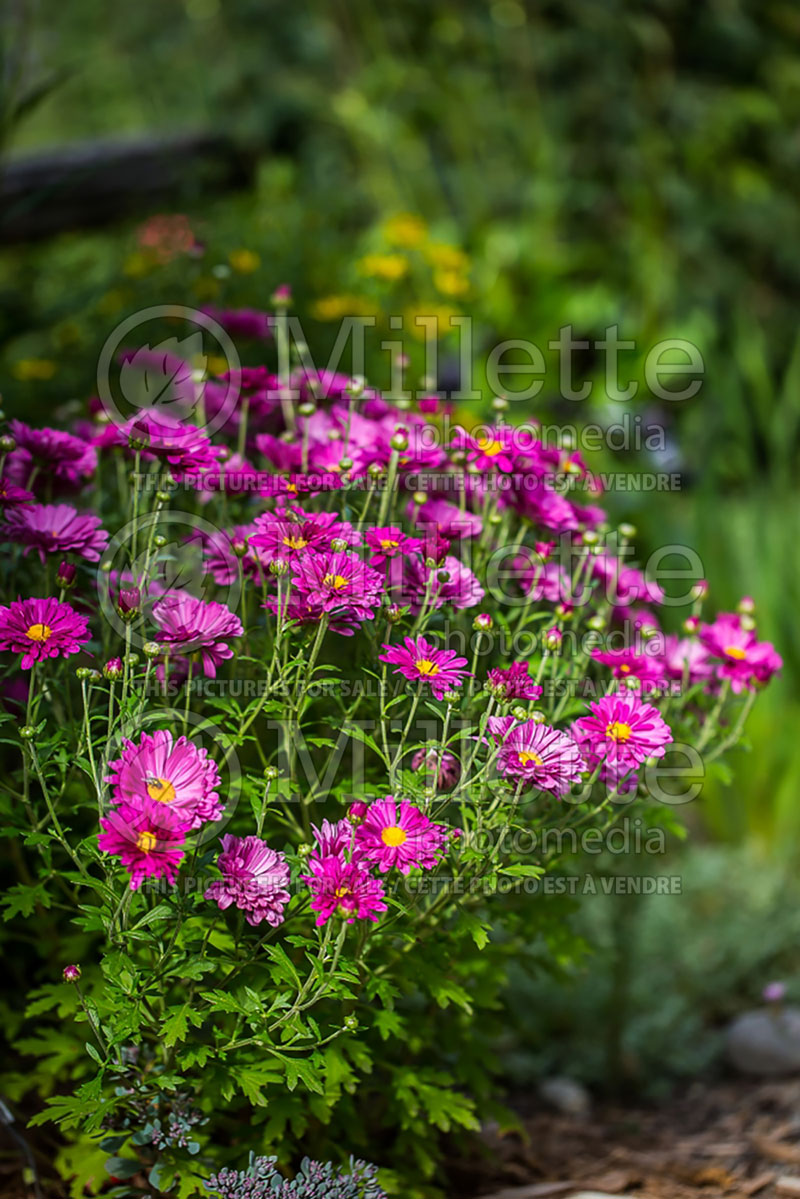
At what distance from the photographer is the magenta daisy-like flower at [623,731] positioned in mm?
1088

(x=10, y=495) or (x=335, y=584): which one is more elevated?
(x=10, y=495)

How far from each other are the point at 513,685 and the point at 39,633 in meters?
0.47

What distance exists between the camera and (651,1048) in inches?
79.0

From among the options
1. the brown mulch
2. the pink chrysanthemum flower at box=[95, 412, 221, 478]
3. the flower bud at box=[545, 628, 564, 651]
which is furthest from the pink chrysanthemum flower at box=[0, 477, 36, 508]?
the brown mulch

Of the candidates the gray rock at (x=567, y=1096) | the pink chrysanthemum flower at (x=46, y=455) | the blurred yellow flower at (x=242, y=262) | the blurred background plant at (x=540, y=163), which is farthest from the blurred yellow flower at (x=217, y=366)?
the gray rock at (x=567, y=1096)

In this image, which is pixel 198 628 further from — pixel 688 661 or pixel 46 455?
pixel 688 661

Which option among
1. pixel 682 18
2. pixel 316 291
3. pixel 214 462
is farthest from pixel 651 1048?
pixel 682 18

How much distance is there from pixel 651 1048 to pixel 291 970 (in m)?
1.24

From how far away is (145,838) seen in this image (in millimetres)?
919

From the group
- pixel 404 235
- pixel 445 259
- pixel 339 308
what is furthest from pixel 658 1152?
pixel 404 235

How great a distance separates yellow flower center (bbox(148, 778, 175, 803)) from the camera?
969 mm

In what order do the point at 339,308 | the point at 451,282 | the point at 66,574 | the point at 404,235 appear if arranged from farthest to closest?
the point at 404,235 < the point at 451,282 < the point at 339,308 < the point at 66,574

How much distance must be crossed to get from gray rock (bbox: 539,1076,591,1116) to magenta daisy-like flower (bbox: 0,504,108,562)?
1312mm

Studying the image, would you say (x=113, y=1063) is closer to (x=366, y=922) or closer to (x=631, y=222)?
(x=366, y=922)
